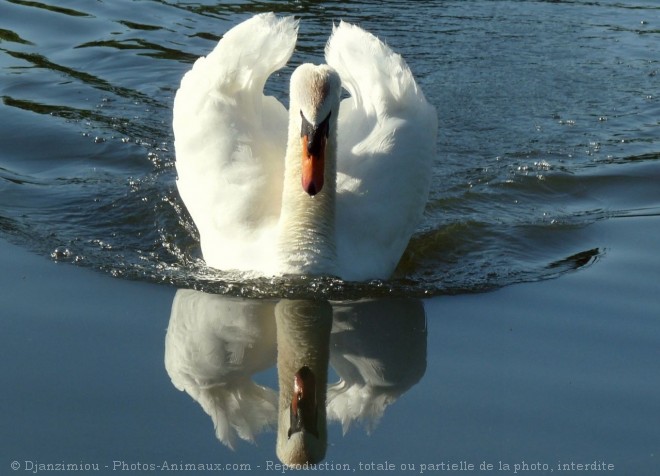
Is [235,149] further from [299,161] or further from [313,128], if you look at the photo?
[313,128]

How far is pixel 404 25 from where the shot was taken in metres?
13.9

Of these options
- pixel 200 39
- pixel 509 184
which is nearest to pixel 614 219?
pixel 509 184

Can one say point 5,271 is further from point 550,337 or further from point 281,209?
point 550,337

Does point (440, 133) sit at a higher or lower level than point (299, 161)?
lower

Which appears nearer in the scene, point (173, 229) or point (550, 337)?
point (550, 337)

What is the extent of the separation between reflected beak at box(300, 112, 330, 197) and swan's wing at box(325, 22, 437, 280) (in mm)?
599

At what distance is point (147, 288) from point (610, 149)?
4898 millimetres

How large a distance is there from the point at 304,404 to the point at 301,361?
0.62 metres

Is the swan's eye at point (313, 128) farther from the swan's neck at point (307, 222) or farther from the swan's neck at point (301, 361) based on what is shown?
the swan's neck at point (301, 361)

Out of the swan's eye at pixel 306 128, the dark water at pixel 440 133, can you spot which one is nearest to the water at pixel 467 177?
the dark water at pixel 440 133

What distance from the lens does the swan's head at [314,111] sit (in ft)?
25.3

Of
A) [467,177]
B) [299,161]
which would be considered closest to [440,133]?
[467,177]

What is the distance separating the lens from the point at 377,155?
8.64 m

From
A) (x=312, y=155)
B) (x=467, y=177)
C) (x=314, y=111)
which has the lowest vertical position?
(x=467, y=177)
